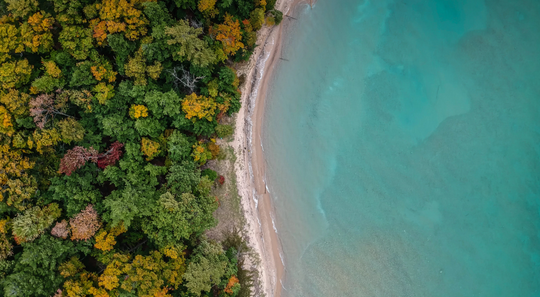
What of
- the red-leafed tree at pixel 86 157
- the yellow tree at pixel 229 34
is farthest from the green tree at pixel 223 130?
the red-leafed tree at pixel 86 157

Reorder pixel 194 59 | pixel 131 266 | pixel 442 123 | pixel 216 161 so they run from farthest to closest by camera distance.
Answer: pixel 442 123 < pixel 216 161 < pixel 194 59 < pixel 131 266

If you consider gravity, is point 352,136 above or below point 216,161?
above

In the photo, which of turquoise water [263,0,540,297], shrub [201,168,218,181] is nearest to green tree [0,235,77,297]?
shrub [201,168,218,181]

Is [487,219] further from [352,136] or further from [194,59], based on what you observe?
[194,59]

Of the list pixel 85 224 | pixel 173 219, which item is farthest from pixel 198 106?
pixel 85 224

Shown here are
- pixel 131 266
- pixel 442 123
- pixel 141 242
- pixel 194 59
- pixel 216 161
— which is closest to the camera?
pixel 131 266

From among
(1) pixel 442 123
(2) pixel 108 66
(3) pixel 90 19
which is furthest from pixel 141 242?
(1) pixel 442 123

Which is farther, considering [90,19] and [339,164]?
[339,164]
